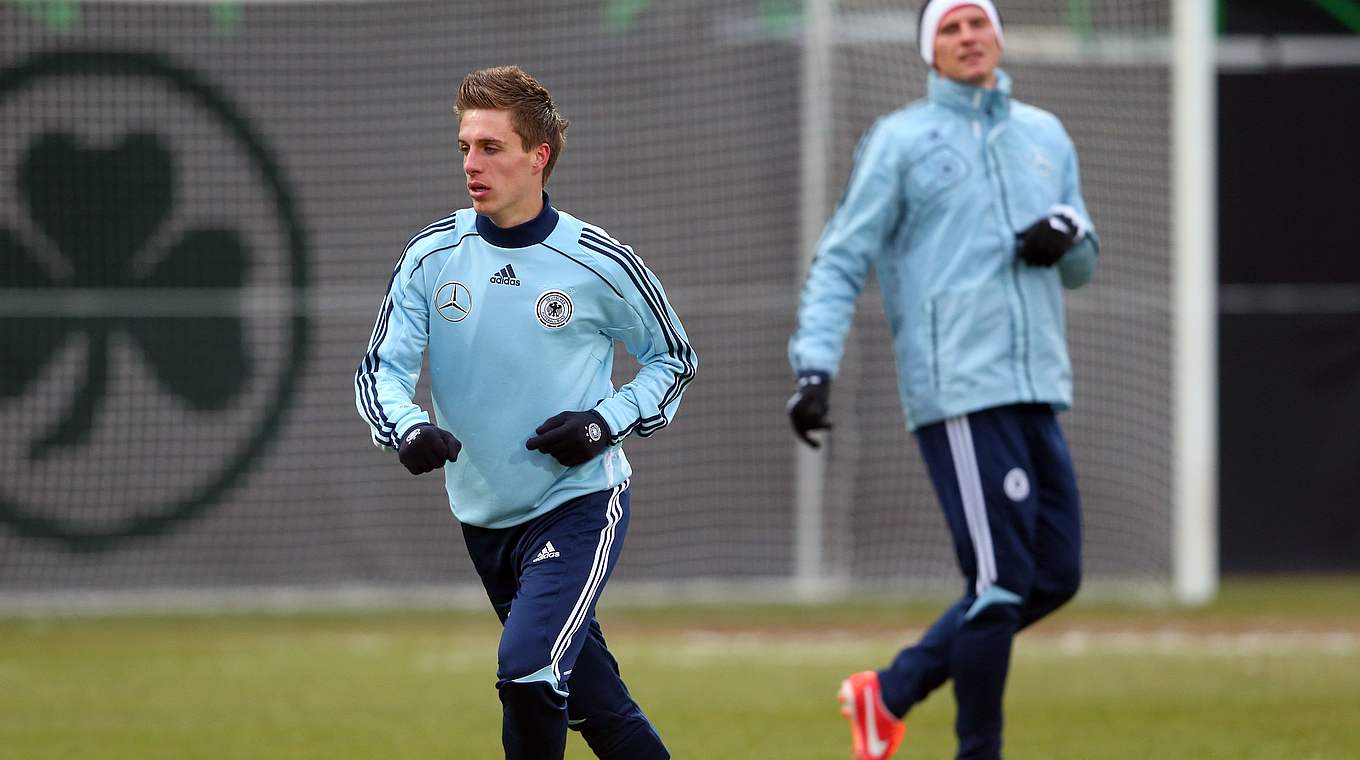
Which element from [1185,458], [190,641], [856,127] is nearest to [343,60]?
[856,127]

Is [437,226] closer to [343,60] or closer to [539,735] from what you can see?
[539,735]

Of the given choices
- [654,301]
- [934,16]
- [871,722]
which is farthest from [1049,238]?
[871,722]

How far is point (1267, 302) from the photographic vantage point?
13.6 m

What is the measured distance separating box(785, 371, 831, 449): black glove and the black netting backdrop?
727cm

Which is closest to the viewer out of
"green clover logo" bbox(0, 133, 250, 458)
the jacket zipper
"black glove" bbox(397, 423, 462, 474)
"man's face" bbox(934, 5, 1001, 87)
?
"black glove" bbox(397, 423, 462, 474)

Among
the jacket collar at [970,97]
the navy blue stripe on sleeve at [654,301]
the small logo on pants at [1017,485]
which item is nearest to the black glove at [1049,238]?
the jacket collar at [970,97]

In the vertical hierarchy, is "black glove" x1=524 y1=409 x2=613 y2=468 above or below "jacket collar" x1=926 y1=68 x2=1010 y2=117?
below

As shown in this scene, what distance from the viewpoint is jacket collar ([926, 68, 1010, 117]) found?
554 cm

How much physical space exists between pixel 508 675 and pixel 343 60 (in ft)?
31.1

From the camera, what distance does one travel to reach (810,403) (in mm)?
5234

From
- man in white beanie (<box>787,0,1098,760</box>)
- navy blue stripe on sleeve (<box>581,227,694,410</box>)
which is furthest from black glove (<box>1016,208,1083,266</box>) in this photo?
navy blue stripe on sleeve (<box>581,227,694,410</box>)

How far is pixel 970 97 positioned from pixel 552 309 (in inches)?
68.5

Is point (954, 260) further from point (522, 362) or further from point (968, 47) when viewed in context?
point (522, 362)

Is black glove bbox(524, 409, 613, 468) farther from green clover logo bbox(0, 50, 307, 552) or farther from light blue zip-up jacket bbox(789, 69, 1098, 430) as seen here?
green clover logo bbox(0, 50, 307, 552)
